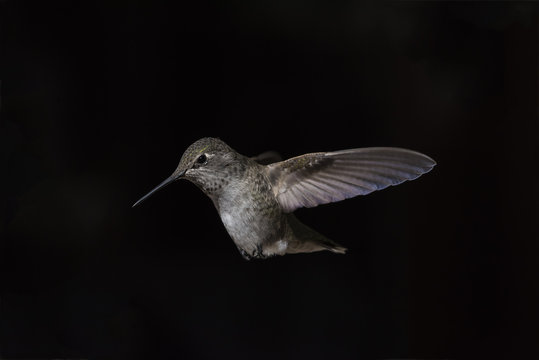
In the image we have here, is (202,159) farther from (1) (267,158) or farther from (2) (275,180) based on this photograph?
(1) (267,158)

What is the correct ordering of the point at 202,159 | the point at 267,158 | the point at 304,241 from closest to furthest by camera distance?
the point at 202,159 → the point at 304,241 → the point at 267,158

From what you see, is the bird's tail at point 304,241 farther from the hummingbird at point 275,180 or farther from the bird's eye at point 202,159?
the bird's eye at point 202,159

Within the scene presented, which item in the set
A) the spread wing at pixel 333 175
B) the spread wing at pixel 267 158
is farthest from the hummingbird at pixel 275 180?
the spread wing at pixel 267 158

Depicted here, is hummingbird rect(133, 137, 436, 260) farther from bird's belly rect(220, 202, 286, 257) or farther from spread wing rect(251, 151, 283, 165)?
spread wing rect(251, 151, 283, 165)

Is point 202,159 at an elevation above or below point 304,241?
above

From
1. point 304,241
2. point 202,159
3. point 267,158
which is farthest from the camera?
point 267,158

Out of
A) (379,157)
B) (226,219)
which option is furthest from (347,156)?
(226,219)

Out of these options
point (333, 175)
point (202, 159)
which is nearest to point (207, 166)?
point (202, 159)
